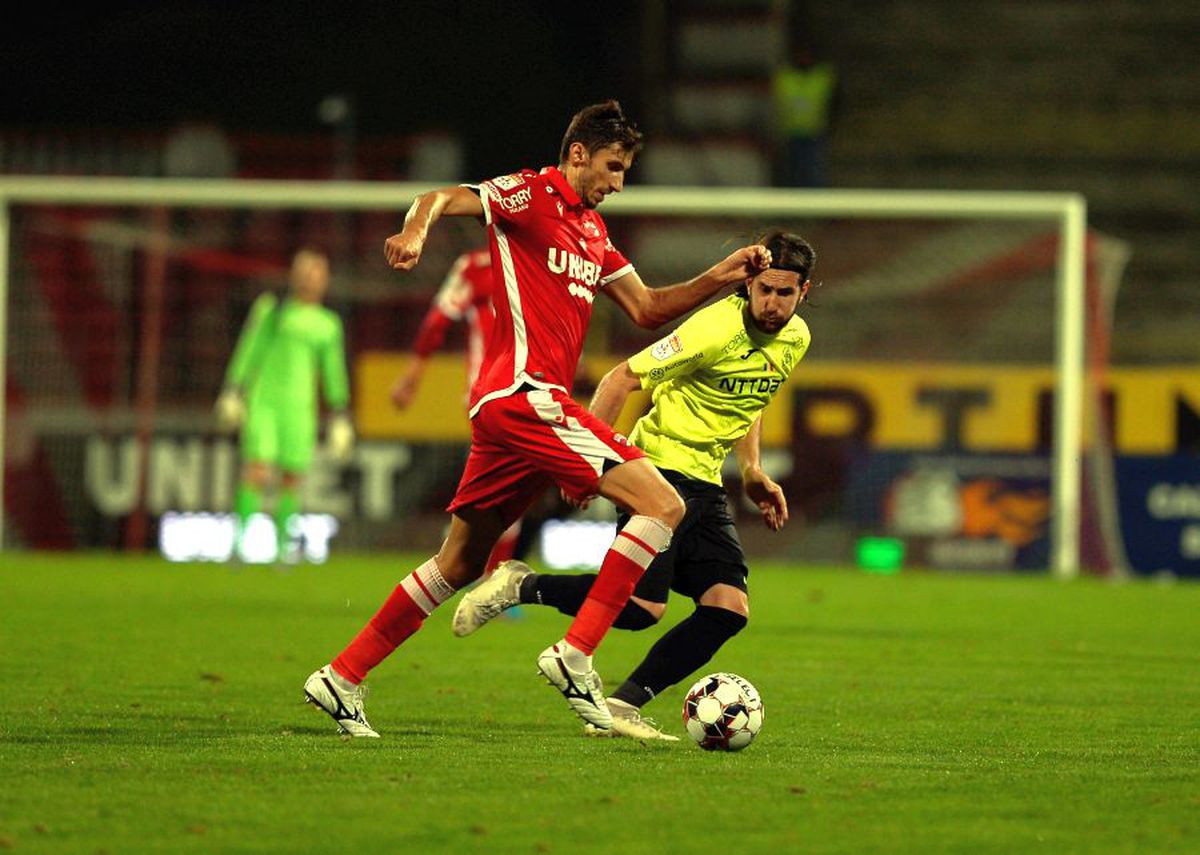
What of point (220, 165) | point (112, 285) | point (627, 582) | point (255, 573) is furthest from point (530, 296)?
point (220, 165)

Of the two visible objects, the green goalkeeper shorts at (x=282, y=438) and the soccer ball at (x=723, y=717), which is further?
the green goalkeeper shorts at (x=282, y=438)

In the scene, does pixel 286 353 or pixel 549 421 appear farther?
pixel 286 353

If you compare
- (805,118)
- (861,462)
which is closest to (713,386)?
(861,462)

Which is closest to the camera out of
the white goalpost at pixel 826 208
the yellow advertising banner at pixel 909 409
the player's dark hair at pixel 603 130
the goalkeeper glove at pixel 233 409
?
the player's dark hair at pixel 603 130

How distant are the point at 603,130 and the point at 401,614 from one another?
5.65ft

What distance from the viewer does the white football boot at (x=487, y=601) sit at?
7.31 metres

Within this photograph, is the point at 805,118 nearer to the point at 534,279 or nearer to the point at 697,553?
the point at 697,553

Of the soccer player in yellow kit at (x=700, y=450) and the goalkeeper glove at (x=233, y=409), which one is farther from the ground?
the soccer player in yellow kit at (x=700, y=450)

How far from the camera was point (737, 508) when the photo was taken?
18281 millimetres

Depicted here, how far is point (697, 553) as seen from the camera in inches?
295

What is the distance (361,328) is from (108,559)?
119 inches

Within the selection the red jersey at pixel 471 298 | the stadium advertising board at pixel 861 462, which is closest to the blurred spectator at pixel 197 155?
the stadium advertising board at pixel 861 462

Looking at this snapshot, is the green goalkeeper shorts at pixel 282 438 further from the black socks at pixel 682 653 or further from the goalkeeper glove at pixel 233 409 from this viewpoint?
the black socks at pixel 682 653

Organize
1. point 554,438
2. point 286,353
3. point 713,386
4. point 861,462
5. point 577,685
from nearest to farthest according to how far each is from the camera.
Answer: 1. point 577,685
2. point 554,438
3. point 713,386
4. point 286,353
5. point 861,462
